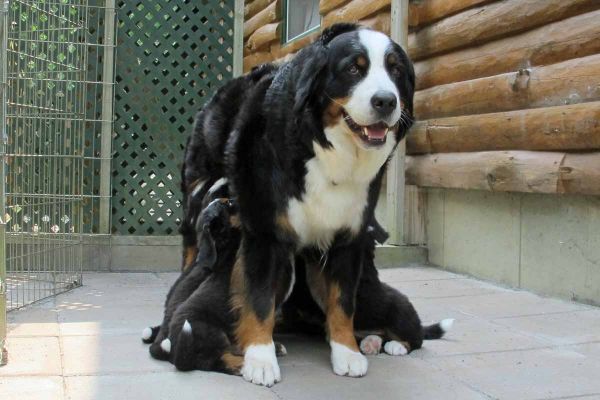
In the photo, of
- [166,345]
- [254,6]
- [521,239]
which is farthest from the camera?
[254,6]

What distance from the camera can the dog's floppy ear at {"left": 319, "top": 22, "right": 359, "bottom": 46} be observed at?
3416 millimetres

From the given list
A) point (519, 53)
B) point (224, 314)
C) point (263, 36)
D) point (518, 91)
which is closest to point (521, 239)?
point (518, 91)

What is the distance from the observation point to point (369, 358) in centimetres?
361

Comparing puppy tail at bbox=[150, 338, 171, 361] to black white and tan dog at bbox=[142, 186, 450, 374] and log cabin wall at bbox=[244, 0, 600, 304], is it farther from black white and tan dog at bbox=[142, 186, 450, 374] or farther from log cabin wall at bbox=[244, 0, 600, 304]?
log cabin wall at bbox=[244, 0, 600, 304]

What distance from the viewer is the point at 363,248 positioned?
141 inches

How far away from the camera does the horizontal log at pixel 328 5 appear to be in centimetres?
789

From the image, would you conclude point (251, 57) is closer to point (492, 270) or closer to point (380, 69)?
point (492, 270)

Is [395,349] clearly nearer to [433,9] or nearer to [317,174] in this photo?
[317,174]

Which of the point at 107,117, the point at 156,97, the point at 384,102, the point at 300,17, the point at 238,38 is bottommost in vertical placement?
the point at 384,102

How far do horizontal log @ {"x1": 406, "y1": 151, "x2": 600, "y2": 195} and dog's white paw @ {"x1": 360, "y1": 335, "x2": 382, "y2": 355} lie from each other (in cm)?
167

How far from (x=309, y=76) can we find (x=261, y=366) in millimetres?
1234

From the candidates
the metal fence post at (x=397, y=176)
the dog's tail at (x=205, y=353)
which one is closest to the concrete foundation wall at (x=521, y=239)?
the metal fence post at (x=397, y=176)

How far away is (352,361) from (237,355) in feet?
1.64

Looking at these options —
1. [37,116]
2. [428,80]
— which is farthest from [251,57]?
[37,116]
